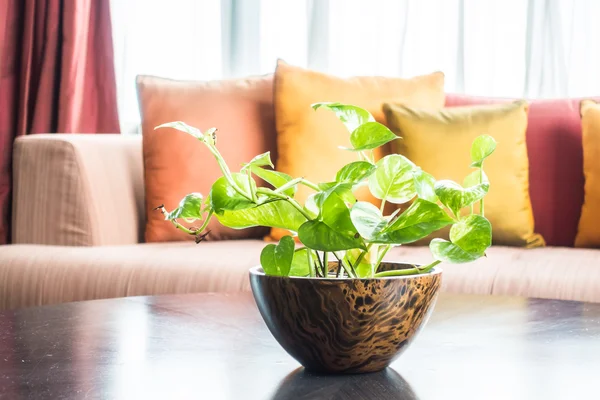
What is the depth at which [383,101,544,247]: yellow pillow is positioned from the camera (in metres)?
2.15

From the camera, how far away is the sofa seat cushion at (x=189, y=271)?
1.74 m

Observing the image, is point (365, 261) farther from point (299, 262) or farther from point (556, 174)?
point (556, 174)

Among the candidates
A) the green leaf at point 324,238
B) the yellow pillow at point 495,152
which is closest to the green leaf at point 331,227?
the green leaf at point 324,238

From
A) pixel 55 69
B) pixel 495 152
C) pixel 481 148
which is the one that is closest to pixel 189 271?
pixel 495 152

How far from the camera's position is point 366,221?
2.18 ft

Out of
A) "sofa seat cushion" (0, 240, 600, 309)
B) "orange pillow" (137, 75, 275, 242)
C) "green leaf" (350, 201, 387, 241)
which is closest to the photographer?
"green leaf" (350, 201, 387, 241)

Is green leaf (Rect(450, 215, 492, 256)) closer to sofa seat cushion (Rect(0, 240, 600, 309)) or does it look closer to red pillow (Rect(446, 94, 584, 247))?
sofa seat cushion (Rect(0, 240, 600, 309))

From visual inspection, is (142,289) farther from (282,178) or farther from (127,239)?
(282,178)

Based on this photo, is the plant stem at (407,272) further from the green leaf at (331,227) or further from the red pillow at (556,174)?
the red pillow at (556,174)

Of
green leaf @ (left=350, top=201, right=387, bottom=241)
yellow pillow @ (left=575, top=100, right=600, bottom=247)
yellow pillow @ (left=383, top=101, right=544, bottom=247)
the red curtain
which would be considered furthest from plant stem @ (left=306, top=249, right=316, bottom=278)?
the red curtain

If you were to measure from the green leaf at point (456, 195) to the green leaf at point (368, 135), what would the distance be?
0.21ft

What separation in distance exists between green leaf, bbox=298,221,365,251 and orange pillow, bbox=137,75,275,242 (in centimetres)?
170

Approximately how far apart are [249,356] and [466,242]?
27cm

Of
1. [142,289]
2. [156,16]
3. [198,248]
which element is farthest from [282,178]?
[156,16]
